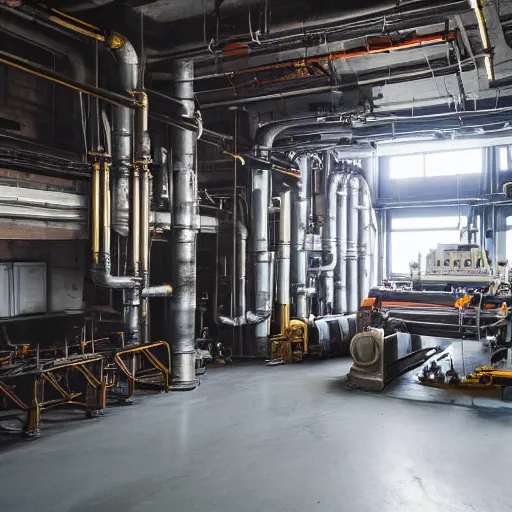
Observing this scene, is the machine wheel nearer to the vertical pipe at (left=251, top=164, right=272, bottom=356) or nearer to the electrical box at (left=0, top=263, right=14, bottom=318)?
the vertical pipe at (left=251, top=164, right=272, bottom=356)

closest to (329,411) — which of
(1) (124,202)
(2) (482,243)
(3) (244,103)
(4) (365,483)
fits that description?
(4) (365,483)

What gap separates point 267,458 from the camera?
4.88 metres

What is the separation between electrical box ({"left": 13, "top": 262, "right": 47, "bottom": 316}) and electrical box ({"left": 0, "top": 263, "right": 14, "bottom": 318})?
0.24ft

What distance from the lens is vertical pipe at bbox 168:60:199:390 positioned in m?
7.76

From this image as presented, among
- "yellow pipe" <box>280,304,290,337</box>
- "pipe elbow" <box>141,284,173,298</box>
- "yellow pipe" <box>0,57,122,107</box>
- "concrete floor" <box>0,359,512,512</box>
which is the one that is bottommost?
"concrete floor" <box>0,359,512,512</box>

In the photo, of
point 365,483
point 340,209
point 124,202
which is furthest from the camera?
point 340,209

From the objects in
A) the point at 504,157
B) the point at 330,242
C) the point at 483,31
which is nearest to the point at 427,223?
the point at 504,157

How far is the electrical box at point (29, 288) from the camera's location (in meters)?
7.48

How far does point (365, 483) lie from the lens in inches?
171

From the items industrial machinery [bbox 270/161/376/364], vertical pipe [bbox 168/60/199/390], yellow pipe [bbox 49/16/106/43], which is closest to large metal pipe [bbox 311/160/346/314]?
industrial machinery [bbox 270/161/376/364]

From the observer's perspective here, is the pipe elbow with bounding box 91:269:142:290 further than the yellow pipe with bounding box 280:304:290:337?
No

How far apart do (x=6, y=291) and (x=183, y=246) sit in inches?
103

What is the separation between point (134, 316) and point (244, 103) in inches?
194

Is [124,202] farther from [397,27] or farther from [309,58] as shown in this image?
[397,27]
